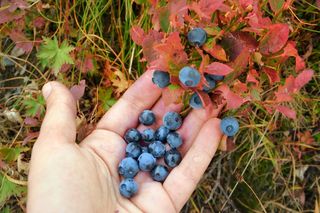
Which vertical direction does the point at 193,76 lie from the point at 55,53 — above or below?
above

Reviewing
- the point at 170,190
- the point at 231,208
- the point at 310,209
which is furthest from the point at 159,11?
the point at 310,209

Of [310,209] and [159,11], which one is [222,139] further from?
[310,209]

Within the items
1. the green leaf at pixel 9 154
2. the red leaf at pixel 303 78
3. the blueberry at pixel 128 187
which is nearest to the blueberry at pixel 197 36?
the red leaf at pixel 303 78

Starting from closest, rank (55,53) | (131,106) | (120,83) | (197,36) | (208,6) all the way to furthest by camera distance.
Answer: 1. (208,6)
2. (197,36)
3. (131,106)
4. (55,53)
5. (120,83)

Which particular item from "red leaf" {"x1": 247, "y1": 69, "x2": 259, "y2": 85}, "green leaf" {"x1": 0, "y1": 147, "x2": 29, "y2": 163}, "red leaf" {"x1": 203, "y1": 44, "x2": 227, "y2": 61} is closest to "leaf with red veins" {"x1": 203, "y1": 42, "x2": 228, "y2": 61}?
"red leaf" {"x1": 203, "y1": 44, "x2": 227, "y2": 61}

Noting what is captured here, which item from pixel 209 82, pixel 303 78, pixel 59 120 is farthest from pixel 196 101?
pixel 59 120

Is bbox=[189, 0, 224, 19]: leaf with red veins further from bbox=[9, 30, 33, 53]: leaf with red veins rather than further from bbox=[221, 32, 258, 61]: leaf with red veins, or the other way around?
bbox=[9, 30, 33, 53]: leaf with red veins

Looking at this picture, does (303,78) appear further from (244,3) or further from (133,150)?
(133,150)

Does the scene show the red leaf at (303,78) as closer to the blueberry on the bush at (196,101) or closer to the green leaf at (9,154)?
the blueberry on the bush at (196,101)
